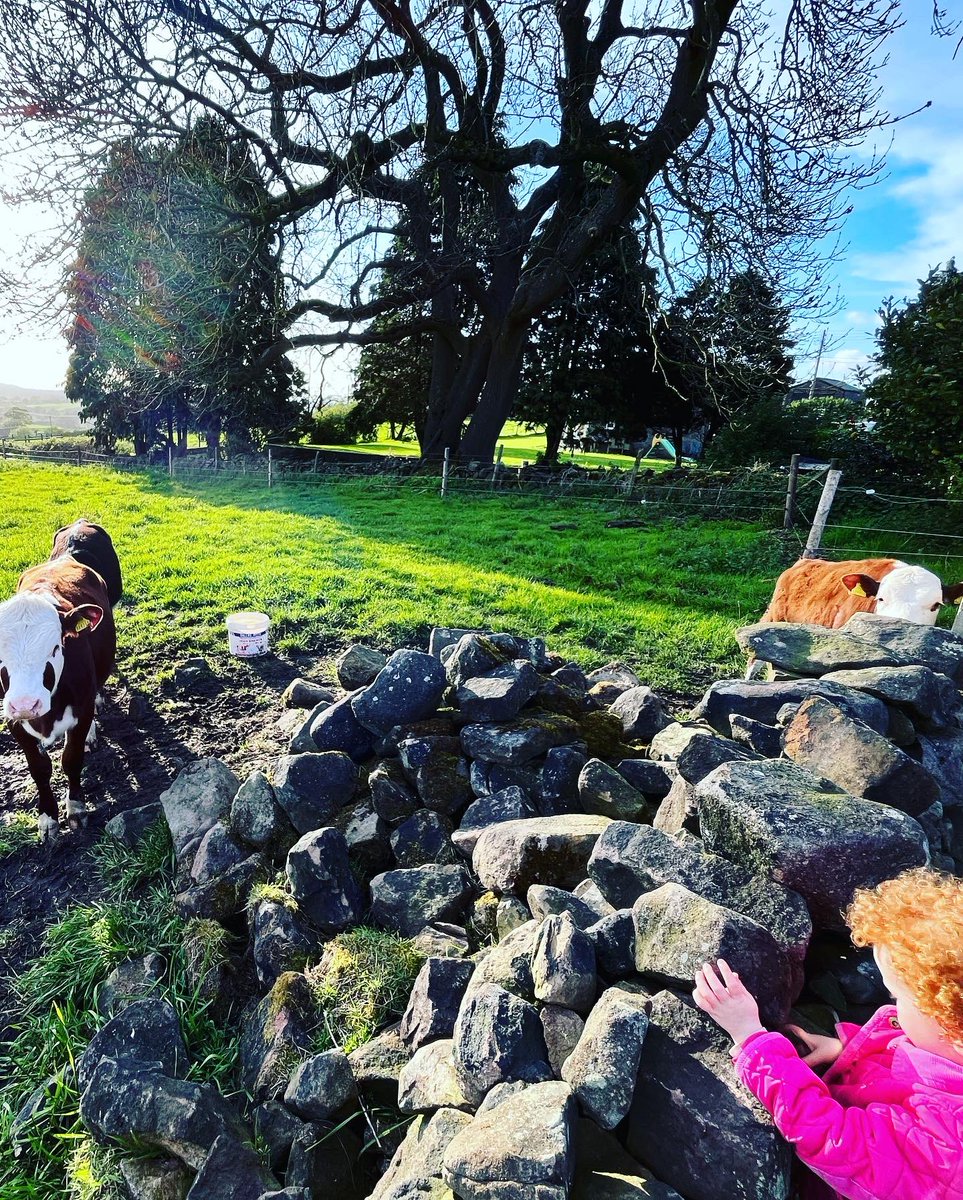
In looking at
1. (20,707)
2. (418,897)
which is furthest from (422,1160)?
(20,707)

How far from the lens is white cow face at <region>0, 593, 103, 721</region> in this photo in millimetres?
3852

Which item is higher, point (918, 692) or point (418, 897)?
point (918, 692)

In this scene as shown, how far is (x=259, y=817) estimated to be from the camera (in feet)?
11.3

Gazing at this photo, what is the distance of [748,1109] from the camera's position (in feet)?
5.33

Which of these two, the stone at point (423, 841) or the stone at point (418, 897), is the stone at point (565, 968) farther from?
the stone at point (423, 841)

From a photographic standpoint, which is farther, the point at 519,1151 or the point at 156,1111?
the point at 156,1111

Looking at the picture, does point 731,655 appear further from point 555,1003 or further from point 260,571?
point 260,571

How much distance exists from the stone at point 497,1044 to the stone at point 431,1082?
0.20 feet

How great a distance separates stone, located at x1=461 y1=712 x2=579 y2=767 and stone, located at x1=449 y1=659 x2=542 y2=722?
3.1 inches

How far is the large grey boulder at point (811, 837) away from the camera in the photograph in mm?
2109

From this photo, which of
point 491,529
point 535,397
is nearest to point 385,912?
point 491,529

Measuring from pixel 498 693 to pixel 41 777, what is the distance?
9.27ft

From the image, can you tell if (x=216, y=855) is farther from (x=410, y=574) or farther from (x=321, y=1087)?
(x=410, y=574)

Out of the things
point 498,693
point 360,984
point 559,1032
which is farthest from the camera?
point 498,693
